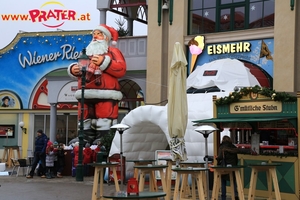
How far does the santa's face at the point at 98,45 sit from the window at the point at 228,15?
3.58 m

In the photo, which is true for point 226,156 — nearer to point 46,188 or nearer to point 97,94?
point 46,188

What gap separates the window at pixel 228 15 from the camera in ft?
75.0

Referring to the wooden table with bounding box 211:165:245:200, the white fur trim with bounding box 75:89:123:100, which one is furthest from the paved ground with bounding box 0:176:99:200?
the white fur trim with bounding box 75:89:123:100

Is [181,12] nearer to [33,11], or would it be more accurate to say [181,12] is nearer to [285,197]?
[285,197]

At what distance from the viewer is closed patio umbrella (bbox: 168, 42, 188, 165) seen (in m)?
15.1

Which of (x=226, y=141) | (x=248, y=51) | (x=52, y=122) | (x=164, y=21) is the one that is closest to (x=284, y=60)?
(x=248, y=51)

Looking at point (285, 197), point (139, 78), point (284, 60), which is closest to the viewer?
point (285, 197)

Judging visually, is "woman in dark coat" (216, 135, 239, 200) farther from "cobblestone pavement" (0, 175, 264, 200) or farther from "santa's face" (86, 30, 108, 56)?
"santa's face" (86, 30, 108, 56)

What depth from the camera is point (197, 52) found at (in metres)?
24.3

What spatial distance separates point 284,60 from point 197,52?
13.1ft

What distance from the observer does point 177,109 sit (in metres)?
15.1

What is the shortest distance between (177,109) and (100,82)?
33.1ft

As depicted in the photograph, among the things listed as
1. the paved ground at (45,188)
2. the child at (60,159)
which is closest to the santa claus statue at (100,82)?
the child at (60,159)

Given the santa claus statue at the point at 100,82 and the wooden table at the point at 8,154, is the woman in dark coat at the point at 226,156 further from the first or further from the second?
the wooden table at the point at 8,154
